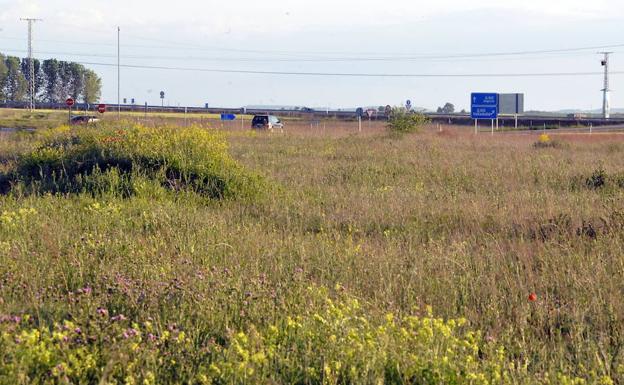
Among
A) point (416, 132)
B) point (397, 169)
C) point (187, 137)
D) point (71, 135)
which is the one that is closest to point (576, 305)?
point (187, 137)

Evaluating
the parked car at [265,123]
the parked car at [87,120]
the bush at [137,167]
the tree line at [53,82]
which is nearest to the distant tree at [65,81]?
the tree line at [53,82]

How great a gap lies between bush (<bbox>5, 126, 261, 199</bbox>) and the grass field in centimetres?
10

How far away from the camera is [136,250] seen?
8.02 metres

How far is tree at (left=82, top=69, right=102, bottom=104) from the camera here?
8925 centimetres

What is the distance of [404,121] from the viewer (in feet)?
133

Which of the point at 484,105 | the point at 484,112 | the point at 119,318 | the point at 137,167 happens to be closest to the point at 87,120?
the point at 137,167

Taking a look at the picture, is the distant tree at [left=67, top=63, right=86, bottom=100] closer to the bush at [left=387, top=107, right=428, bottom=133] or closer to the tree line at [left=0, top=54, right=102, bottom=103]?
the tree line at [left=0, top=54, right=102, bottom=103]

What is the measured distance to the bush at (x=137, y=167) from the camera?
516 inches

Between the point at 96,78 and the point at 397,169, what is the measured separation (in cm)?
8032

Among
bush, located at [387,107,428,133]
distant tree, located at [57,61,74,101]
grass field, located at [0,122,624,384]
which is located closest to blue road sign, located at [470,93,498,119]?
bush, located at [387,107,428,133]

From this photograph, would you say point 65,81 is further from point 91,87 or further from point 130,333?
point 130,333

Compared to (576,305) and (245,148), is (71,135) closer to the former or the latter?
(245,148)

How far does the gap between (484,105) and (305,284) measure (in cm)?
4452

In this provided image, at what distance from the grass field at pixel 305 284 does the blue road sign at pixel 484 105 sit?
116 feet
